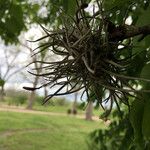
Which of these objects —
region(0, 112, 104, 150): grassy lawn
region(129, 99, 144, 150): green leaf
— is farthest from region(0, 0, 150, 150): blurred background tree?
region(0, 112, 104, 150): grassy lawn

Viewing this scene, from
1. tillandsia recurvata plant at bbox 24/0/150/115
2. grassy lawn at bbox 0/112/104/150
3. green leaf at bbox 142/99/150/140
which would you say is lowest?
green leaf at bbox 142/99/150/140

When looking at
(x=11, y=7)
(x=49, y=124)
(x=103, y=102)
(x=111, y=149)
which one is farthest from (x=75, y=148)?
(x=103, y=102)

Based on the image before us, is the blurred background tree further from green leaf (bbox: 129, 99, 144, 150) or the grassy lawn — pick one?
the grassy lawn

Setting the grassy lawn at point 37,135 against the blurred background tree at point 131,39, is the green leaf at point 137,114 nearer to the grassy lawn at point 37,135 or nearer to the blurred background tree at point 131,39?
the blurred background tree at point 131,39

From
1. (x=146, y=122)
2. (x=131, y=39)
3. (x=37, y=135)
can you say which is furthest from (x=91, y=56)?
(x=37, y=135)

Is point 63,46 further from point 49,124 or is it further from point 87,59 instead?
point 49,124

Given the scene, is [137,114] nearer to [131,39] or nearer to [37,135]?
[131,39]
